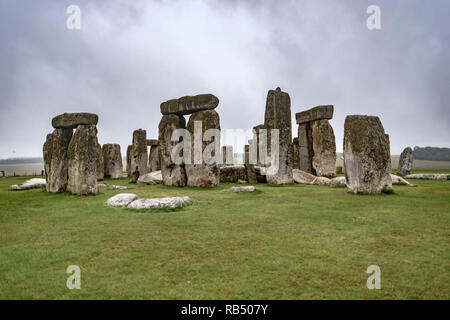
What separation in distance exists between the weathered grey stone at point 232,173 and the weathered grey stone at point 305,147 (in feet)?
15.9

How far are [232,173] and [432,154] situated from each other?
60.0m

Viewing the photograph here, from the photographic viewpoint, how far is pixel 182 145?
13.5 metres

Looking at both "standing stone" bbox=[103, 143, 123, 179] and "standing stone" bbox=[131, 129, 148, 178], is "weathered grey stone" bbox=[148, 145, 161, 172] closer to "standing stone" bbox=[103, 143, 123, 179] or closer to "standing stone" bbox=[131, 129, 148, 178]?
"standing stone" bbox=[103, 143, 123, 179]

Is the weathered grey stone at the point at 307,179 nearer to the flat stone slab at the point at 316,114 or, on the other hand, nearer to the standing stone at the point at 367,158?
the standing stone at the point at 367,158

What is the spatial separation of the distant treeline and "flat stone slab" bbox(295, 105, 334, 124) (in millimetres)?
52798

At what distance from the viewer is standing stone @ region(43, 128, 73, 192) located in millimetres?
11117

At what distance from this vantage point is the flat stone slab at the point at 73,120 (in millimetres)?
10328

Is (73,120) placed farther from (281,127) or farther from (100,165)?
(100,165)

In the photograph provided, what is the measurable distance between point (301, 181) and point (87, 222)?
32.6ft

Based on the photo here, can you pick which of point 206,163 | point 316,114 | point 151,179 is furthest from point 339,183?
point 151,179

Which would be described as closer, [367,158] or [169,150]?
[367,158]

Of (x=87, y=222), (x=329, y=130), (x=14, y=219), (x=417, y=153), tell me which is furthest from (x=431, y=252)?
(x=417, y=153)

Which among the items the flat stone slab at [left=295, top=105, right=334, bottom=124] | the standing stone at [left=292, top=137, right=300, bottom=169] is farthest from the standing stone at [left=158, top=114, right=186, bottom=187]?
the standing stone at [left=292, top=137, right=300, bottom=169]

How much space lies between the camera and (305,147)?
18.6 m
